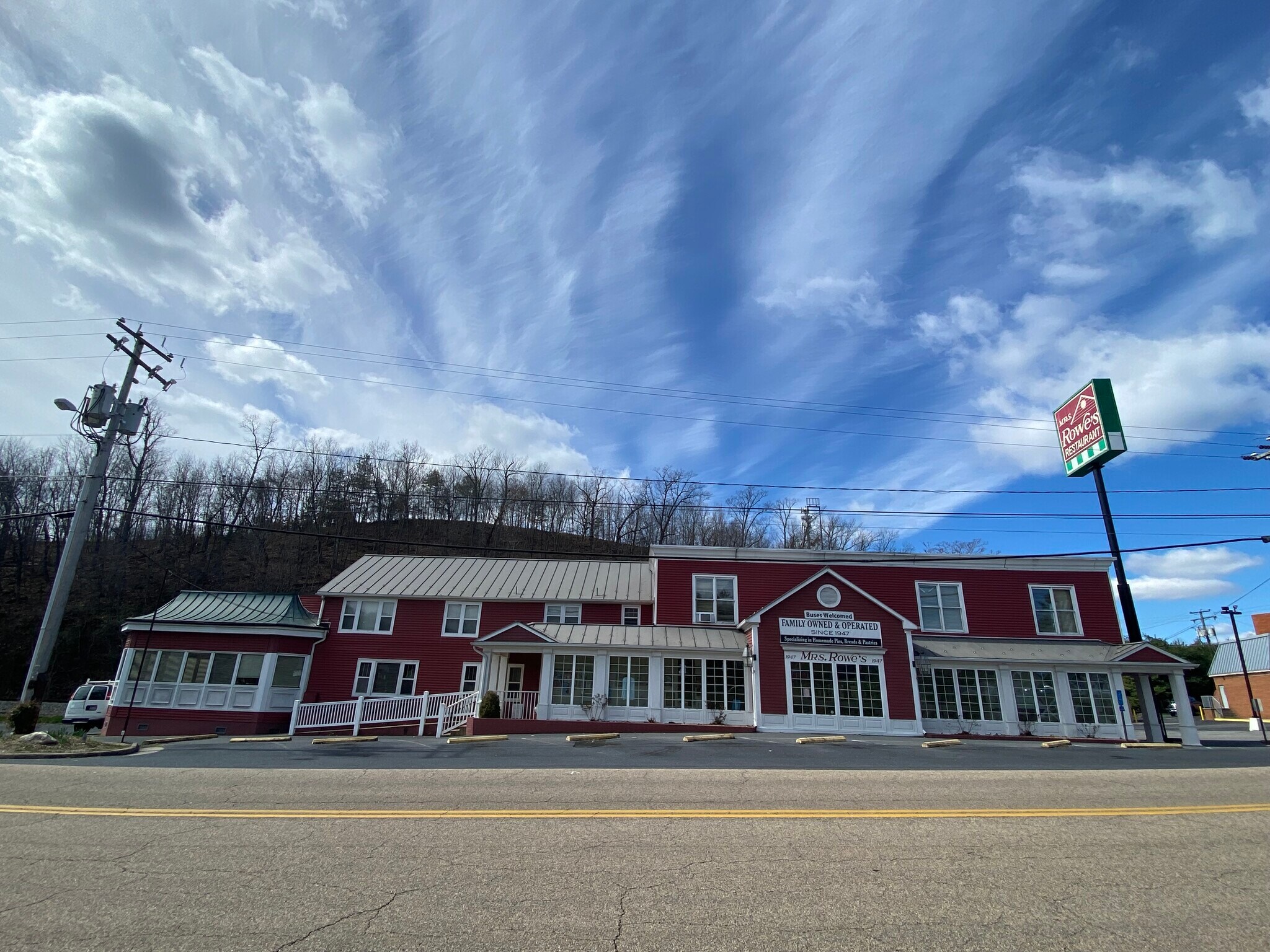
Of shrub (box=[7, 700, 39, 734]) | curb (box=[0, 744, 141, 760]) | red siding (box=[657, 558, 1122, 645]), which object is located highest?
red siding (box=[657, 558, 1122, 645])

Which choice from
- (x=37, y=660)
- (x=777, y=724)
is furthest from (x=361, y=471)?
(x=777, y=724)

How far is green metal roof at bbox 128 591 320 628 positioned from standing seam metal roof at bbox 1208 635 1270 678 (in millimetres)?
59647

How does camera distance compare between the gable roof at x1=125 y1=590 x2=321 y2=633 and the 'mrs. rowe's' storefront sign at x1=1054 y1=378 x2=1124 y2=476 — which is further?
the 'mrs. rowe's' storefront sign at x1=1054 y1=378 x2=1124 y2=476

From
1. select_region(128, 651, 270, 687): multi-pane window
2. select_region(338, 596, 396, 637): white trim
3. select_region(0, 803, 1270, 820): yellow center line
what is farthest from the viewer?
select_region(338, 596, 396, 637): white trim

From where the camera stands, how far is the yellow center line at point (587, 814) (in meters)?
7.29

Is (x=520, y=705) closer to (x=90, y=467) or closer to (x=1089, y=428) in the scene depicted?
(x=90, y=467)

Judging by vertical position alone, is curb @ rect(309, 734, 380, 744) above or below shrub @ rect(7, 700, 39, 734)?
below

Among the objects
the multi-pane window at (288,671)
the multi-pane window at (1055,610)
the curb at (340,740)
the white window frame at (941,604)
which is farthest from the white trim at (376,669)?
the multi-pane window at (1055,610)

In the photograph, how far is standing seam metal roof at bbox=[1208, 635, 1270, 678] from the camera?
47719 mm

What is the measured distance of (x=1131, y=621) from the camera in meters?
25.5

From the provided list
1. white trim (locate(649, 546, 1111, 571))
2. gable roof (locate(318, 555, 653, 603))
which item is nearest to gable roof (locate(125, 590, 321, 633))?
gable roof (locate(318, 555, 653, 603))

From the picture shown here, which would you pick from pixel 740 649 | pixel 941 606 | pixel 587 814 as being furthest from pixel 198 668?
pixel 941 606

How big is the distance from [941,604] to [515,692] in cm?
1812

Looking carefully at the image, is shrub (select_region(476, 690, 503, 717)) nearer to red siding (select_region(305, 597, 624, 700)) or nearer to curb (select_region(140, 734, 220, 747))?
red siding (select_region(305, 597, 624, 700))
